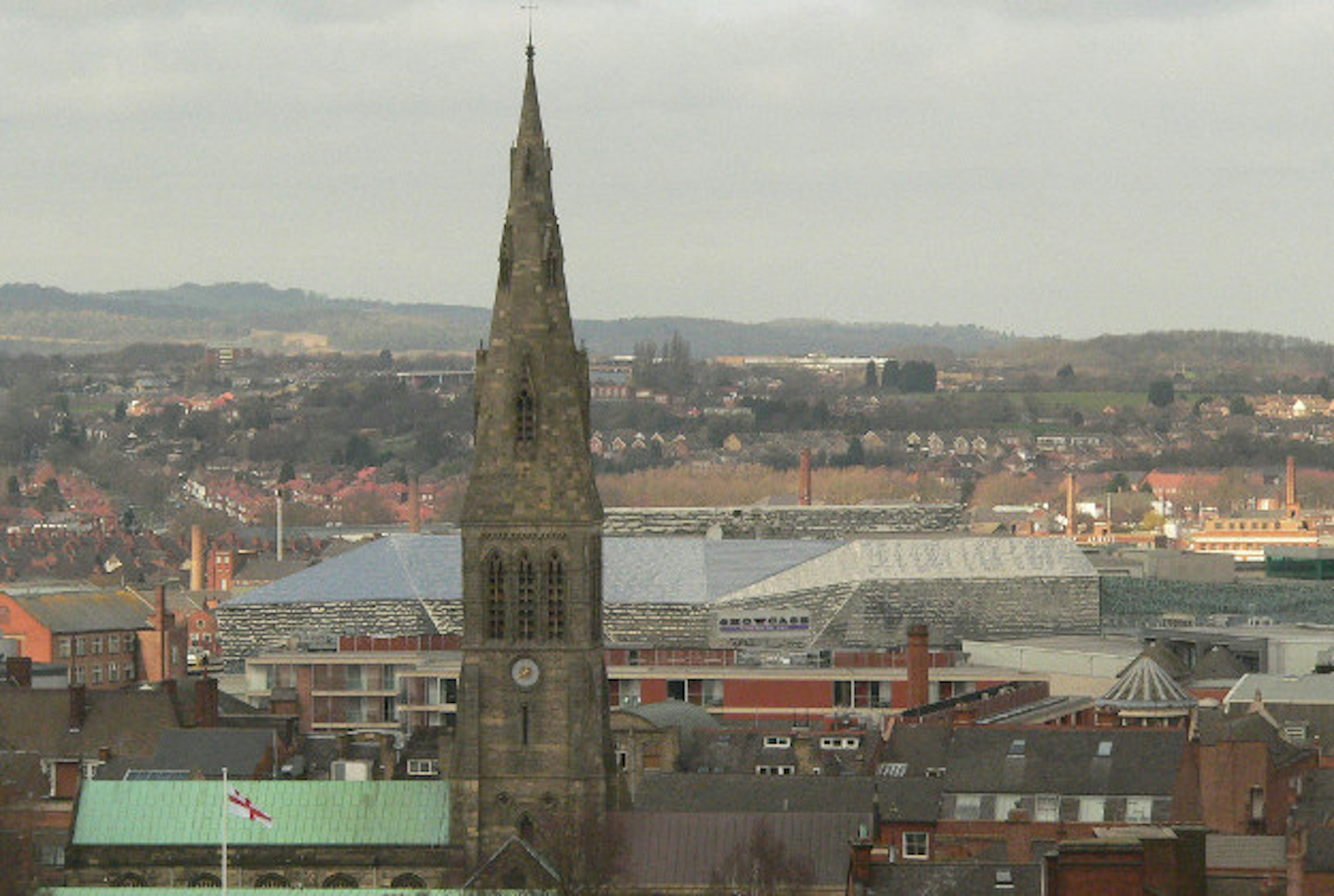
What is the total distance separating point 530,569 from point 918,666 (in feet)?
178

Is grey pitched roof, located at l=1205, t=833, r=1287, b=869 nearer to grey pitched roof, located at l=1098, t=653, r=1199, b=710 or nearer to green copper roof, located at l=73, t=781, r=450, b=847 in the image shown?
green copper roof, located at l=73, t=781, r=450, b=847

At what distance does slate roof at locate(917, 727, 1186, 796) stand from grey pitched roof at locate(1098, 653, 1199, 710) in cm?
1685

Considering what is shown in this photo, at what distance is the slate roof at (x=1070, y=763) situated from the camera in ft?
355

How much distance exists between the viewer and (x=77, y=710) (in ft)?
443

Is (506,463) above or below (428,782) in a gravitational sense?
above

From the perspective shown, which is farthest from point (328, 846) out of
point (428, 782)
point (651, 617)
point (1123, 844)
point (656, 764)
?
point (651, 617)

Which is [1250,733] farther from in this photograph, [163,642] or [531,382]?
[163,642]

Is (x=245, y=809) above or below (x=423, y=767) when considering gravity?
above

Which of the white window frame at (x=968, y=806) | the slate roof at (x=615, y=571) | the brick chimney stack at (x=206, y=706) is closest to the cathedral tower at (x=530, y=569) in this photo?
the white window frame at (x=968, y=806)

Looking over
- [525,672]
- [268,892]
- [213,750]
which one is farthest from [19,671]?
[268,892]

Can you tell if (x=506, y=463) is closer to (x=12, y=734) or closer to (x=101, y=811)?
Result: (x=101, y=811)

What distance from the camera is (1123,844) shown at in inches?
2653

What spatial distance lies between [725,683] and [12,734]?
42.9 meters

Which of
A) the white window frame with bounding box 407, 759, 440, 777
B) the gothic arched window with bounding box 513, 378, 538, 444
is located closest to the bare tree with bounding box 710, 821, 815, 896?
the gothic arched window with bounding box 513, 378, 538, 444
